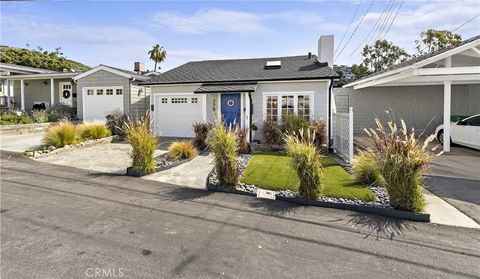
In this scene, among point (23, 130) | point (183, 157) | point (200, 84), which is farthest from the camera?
point (23, 130)

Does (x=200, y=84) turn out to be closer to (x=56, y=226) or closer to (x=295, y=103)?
(x=295, y=103)

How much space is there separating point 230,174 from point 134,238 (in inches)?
109

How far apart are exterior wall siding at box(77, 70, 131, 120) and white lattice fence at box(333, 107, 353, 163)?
11.4m

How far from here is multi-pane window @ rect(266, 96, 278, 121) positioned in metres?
13.0

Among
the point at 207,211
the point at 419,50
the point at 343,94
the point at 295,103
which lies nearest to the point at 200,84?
the point at 295,103

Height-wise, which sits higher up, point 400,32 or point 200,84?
point 400,32

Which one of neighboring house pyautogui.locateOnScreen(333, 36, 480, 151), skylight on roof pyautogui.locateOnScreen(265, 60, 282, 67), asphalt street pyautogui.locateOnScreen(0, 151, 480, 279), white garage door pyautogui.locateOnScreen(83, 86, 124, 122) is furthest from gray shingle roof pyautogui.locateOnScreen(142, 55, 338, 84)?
asphalt street pyautogui.locateOnScreen(0, 151, 480, 279)

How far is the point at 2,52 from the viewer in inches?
1512

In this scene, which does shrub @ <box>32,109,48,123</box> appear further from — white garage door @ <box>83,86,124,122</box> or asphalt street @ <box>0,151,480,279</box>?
asphalt street @ <box>0,151,480,279</box>

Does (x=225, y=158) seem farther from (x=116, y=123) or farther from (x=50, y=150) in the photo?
(x=116, y=123)

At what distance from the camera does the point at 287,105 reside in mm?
12805

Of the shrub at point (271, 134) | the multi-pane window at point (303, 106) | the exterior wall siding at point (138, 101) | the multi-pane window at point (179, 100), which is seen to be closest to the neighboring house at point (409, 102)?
the multi-pane window at point (303, 106)

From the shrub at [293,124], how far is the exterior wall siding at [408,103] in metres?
6.47

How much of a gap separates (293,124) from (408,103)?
888cm
